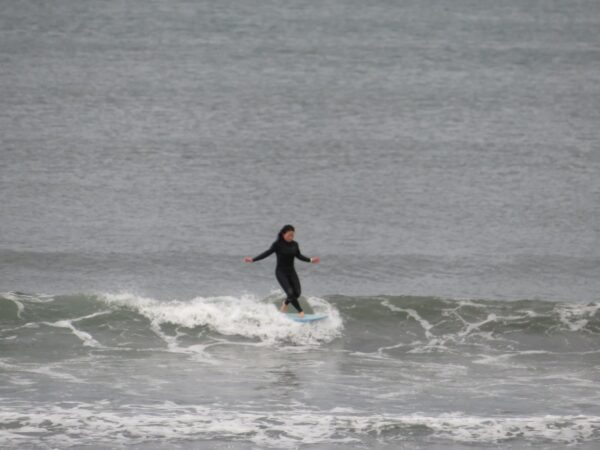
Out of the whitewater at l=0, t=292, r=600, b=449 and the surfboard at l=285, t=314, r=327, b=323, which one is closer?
the whitewater at l=0, t=292, r=600, b=449

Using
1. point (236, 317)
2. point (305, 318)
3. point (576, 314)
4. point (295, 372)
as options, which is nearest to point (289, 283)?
point (305, 318)

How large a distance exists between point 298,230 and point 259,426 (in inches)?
665

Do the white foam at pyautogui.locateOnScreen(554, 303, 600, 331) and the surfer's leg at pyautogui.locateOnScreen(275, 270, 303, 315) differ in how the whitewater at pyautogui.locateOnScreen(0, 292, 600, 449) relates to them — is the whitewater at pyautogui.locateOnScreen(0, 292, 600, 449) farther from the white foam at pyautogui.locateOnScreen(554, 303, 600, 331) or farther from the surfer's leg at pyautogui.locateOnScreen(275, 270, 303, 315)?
the surfer's leg at pyautogui.locateOnScreen(275, 270, 303, 315)

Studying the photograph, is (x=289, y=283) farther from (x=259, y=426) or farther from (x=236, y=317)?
(x=259, y=426)

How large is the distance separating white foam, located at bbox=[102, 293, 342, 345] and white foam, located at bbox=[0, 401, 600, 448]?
17.6 ft

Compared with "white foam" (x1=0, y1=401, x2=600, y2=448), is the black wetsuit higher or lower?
higher

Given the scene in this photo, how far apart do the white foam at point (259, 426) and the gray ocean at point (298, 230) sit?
5cm

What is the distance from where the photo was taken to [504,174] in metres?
39.2

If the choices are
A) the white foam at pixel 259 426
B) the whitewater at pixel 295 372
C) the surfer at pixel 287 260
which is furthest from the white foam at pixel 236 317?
the white foam at pixel 259 426

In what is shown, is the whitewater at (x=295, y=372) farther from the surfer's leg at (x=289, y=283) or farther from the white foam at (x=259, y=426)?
the surfer's leg at (x=289, y=283)

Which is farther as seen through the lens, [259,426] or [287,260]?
[287,260]

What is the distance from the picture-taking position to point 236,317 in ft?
76.1

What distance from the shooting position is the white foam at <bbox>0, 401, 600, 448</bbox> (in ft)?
51.5

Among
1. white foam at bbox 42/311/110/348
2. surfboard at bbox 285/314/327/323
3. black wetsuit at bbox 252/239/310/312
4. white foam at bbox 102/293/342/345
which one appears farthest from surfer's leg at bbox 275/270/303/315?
white foam at bbox 42/311/110/348
